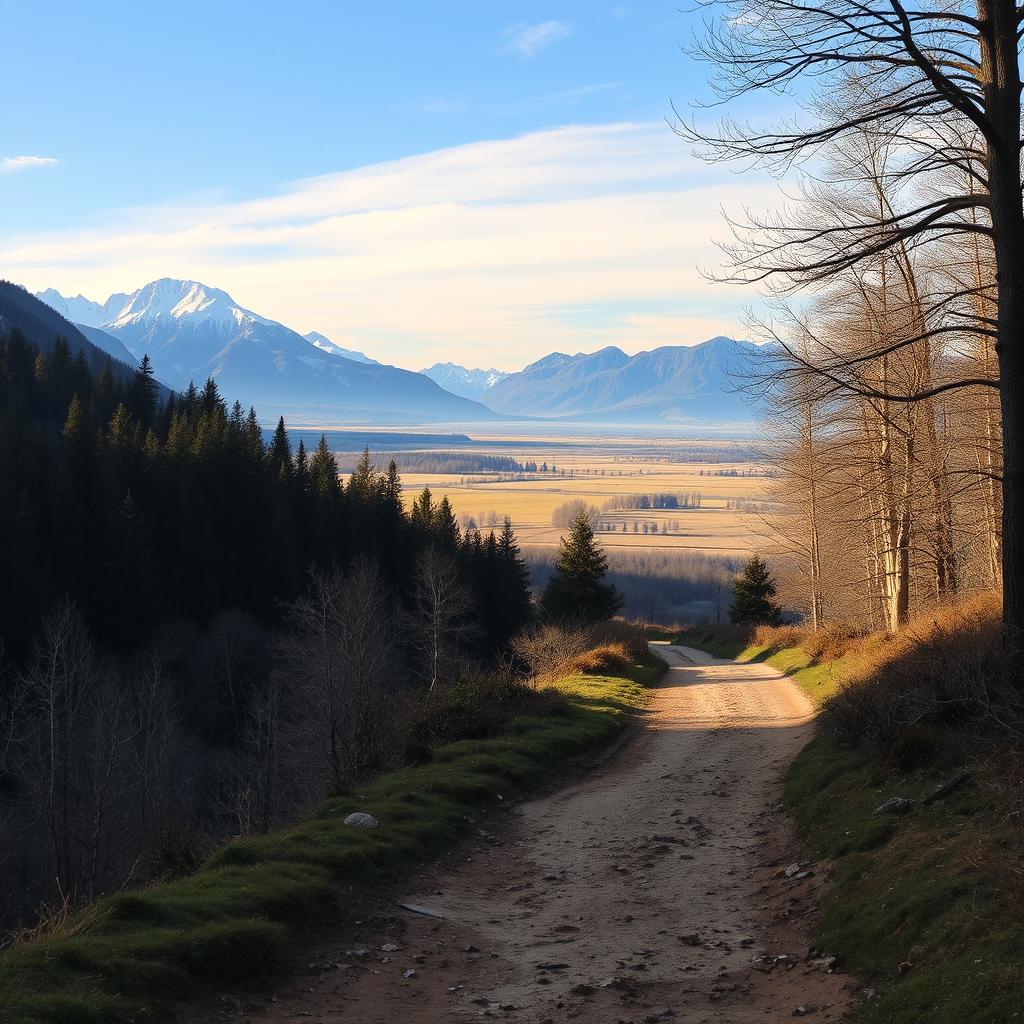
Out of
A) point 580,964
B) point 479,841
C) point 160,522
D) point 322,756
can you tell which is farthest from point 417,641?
point 580,964

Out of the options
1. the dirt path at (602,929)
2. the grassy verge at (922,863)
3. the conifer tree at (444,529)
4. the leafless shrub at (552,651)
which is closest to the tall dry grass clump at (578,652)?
the leafless shrub at (552,651)

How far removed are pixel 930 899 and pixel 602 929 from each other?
8.96ft

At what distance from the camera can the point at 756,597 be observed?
2371 inches

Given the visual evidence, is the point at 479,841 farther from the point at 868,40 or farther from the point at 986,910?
the point at 868,40

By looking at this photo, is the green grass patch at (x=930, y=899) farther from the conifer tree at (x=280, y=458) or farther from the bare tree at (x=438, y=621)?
the conifer tree at (x=280, y=458)

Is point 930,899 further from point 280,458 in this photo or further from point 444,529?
point 280,458

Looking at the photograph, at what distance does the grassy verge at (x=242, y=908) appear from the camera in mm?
6039

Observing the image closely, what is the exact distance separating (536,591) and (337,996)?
120939mm

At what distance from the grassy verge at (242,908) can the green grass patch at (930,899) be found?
401 centimetres

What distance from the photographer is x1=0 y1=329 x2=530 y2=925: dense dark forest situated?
96.0 feet

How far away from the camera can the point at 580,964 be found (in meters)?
7.58

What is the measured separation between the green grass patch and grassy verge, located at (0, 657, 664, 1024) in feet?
13.2

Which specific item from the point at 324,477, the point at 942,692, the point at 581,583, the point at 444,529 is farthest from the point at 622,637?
the point at 324,477

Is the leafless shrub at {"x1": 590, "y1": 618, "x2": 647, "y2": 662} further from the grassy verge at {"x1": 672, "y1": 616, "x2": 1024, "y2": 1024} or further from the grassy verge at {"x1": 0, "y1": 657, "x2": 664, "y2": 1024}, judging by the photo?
the grassy verge at {"x1": 672, "y1": 616, "x2": 1024, "y2": 1024}
